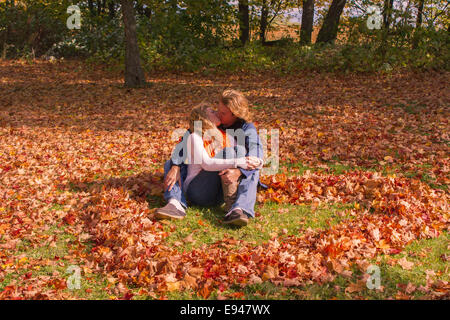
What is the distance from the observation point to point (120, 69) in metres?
19.2

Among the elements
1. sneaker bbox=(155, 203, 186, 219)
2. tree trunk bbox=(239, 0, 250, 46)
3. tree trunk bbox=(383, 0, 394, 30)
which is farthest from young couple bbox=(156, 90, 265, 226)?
tree trunk bbox=(239, 0, 250, 46)

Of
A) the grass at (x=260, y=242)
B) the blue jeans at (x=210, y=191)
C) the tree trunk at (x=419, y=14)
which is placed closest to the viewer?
the grass at (x=260, y=242)

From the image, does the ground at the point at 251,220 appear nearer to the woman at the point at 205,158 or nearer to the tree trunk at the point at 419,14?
the woman at the point at 205,158

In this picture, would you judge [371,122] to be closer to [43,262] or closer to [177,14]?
[43,262]

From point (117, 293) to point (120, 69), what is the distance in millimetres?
16808

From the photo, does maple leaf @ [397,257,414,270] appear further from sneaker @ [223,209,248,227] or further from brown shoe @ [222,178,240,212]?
brown shoe @ [222,178,240,212]

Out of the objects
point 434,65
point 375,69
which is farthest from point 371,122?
point 434,65

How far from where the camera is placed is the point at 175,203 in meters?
5.24

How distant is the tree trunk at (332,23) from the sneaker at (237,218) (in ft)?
49.5

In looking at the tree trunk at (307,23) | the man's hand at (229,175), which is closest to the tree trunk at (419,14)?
the tree trunk at (307,23)

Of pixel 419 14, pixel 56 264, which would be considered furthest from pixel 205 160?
pixel 419 14

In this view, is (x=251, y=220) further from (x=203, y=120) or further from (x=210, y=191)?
(x=203, y=120)

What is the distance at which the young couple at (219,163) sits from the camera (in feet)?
16.9

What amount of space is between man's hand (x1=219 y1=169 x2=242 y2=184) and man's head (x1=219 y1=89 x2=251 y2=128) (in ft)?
2.38
